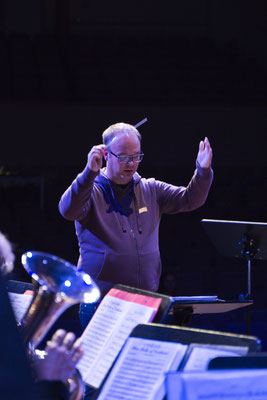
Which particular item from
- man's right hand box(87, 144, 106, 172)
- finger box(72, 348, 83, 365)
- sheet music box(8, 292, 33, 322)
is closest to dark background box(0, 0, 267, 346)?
man's right hand box(87, 144, 106, 172)

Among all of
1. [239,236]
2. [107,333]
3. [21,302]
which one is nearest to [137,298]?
[107,333]

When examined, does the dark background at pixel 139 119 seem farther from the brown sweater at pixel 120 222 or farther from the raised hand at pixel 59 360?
the raised hand at pixel 59 360

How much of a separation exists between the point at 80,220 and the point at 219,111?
219 inches

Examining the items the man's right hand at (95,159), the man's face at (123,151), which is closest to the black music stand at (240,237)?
the man's face at (123,151)

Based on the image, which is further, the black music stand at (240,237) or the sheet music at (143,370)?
the black music stand at (240,237)

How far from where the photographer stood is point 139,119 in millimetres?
7605

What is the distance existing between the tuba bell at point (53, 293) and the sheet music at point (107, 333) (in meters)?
0.12

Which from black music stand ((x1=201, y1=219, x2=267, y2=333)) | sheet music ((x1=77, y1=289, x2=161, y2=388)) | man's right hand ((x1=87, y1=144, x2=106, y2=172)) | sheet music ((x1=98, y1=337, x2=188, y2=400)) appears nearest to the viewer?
sheet music ((x1=98, y1=337, x2=188, y2=400))

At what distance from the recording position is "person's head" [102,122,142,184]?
2.48 m

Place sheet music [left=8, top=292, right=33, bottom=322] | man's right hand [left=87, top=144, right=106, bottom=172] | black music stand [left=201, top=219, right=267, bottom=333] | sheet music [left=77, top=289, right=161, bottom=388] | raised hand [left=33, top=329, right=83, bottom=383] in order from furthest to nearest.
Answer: black music stand [left=201, top=219, right=267, bottom=333] < man's right hand [left=87, top=144, right=106, bottom=172] < sheet music [left=8, top=292, right=33, bottom=322] < sheet music [left=77, top=289, right=161, bottom=388] < raised hand [left=33, top=329, right=83, bottom=383]

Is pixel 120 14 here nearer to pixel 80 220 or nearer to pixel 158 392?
pixel 80 220

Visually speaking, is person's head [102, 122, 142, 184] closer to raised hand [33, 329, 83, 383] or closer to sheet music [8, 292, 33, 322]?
sheet music [8, 292, 33, 322]

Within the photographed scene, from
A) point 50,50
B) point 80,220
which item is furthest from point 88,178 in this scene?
point 50,50

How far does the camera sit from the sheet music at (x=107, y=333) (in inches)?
57.7
